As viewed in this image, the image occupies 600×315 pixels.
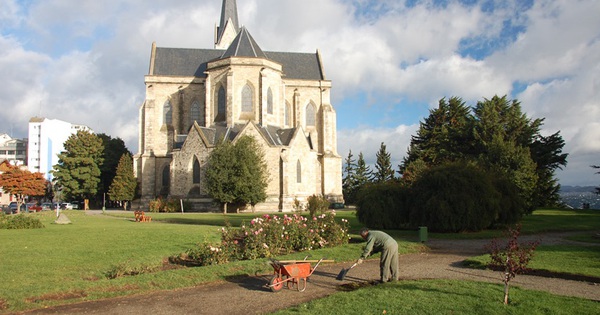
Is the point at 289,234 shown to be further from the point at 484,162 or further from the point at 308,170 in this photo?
the point at 308,170

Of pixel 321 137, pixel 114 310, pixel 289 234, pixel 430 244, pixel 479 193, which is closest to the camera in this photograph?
pixel 114 310

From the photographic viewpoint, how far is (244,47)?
166 ft

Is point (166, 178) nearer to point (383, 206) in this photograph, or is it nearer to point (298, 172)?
point (298, 172)

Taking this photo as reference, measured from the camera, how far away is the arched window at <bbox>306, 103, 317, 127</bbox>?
57.2 metres

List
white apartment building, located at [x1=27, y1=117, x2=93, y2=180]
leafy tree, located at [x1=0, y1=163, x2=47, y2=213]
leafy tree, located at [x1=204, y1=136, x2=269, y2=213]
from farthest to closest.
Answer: white apartment building, located at [x1=27, y1=117, x2=93, y2=180] < leafy tree, located at [x1=0, y1=163, x2=47, y2=213] < leafy tree, located at [x1=204, y1=136, x2=269, y2=213]

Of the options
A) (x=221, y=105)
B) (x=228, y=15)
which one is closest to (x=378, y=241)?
(x=221, y=105)

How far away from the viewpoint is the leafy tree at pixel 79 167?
2299 inches

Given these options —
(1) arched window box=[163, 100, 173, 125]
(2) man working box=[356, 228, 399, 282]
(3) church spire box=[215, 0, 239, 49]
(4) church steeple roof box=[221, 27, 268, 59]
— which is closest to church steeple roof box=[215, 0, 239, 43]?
(3) church spire box=[215, 0, 239, 49]

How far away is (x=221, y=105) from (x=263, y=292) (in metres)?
42.1

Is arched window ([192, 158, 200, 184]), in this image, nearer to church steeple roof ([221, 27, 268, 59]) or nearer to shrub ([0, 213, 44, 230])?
church steeple roof ([221, 27, 268, 59])

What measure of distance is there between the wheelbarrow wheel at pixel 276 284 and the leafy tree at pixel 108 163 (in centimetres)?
5736

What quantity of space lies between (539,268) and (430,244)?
6357mm

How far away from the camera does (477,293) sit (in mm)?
9141

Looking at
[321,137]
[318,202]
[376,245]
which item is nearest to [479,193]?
[318,202]
